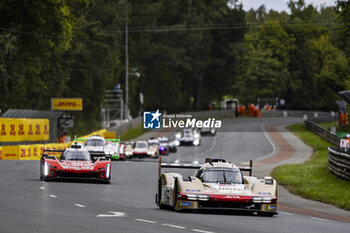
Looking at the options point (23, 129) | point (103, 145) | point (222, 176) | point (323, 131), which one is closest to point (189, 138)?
point (323, 131)

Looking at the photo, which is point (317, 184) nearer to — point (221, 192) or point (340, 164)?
point (340, 164)

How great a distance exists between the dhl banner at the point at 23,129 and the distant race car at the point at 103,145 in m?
4.93

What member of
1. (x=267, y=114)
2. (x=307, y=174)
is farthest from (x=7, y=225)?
(x=267, y=114)

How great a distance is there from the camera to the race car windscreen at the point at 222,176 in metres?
17.9

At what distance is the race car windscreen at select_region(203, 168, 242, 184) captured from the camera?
706 inches

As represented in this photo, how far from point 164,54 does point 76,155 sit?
90.9m

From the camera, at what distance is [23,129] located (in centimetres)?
4962

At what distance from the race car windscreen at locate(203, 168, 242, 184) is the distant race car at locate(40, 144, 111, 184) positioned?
9.15 metres

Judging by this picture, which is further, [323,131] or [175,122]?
[323,131]

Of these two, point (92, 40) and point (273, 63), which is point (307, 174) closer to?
point (92, 40)

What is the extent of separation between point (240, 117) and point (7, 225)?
340ft

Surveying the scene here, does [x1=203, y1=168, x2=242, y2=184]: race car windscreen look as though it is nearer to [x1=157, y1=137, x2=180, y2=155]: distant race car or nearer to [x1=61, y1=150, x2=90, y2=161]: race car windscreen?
[x1=61, y1=150, x2=90, y2=161]: race car windscreen

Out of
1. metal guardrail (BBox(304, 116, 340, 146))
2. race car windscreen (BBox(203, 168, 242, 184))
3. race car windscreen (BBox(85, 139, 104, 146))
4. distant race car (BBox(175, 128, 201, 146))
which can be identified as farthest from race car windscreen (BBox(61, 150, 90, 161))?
distant race car (BBox(175, 128, 201, 146))

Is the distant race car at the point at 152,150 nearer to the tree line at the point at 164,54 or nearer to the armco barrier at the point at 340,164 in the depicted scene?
the tree line at the point at 164,54
